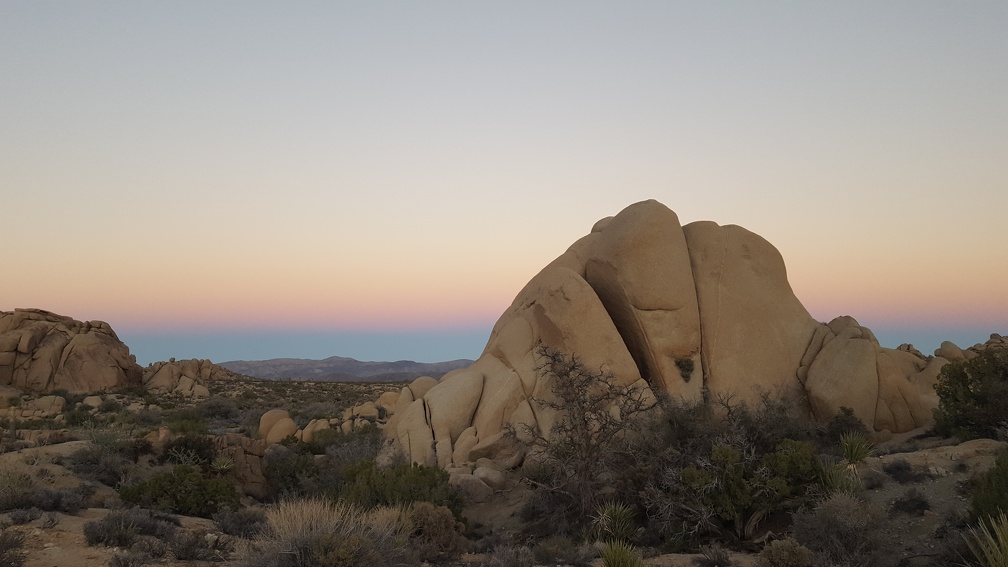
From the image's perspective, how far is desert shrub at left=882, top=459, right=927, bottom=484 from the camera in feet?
47.2

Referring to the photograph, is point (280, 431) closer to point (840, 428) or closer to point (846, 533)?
point (840, 428)

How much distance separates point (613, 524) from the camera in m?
14.3

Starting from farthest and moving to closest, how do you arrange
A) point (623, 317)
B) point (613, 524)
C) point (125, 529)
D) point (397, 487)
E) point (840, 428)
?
point (623, 317), point (840, 428), point (397, 487), point (613, 524), point (125, 529)

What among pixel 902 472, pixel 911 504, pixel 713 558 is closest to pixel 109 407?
pixel 713 558

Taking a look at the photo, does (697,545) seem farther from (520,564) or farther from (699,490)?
(520,564)

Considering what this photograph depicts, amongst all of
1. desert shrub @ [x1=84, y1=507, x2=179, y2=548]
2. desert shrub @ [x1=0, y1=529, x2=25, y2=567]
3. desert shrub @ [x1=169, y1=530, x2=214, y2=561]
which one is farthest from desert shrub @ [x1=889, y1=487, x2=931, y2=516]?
desert shrub @ [x1=0, y1=529, x2=25, y2=567]

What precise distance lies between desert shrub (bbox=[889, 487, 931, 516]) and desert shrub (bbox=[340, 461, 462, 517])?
965 cm

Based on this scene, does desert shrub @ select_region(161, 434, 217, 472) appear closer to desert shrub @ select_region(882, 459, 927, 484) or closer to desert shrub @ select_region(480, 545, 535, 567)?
desert shrub @ select_region(480, 545, 535, 567)

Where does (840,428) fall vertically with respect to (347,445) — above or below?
above

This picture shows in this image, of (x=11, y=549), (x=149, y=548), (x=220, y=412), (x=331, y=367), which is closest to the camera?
(x=11, y=549)

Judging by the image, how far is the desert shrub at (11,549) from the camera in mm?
9023

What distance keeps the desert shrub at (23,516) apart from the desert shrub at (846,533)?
13.5 metres

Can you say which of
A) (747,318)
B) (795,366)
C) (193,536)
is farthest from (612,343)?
(193,536)

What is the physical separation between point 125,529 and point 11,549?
5.50ft
